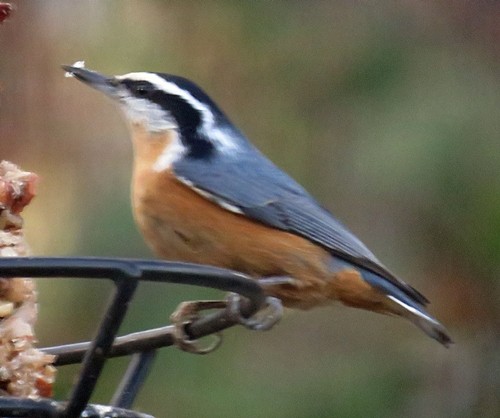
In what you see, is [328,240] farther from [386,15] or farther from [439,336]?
[386,15]

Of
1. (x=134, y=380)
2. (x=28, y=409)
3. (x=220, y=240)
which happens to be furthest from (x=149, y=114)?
(x=28, y=409)

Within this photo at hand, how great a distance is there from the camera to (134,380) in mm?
2607

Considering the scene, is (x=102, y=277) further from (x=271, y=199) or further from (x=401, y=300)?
(x=401, y=300)

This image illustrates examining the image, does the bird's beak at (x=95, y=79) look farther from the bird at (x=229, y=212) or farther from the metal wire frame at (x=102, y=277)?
the metal wire frame at (x=102, y=277)

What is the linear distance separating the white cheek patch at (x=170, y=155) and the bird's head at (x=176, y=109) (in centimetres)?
1

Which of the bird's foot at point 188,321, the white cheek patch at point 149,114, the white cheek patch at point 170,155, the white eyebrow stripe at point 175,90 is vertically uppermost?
the white eyebrow stripe at point 175,90

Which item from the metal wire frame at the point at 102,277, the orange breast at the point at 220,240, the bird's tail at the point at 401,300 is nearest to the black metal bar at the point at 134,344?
the metal wire frame at the point at 102,277

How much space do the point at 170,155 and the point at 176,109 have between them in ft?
0.57

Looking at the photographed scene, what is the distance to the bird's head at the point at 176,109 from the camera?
3635 millimetres

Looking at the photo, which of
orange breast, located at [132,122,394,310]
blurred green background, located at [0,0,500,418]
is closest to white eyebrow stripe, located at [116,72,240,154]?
orange breast, located at [132,122,394,310]

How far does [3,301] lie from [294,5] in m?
2.60

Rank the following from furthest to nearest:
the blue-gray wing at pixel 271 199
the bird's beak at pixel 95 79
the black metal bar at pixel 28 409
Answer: the blue-gray wing at pixel 271 199
the bird's beak at pixel 95 79
the black metal bar at pixel 28 409

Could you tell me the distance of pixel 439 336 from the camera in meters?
3.58

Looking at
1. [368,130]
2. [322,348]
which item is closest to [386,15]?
[368,130]
